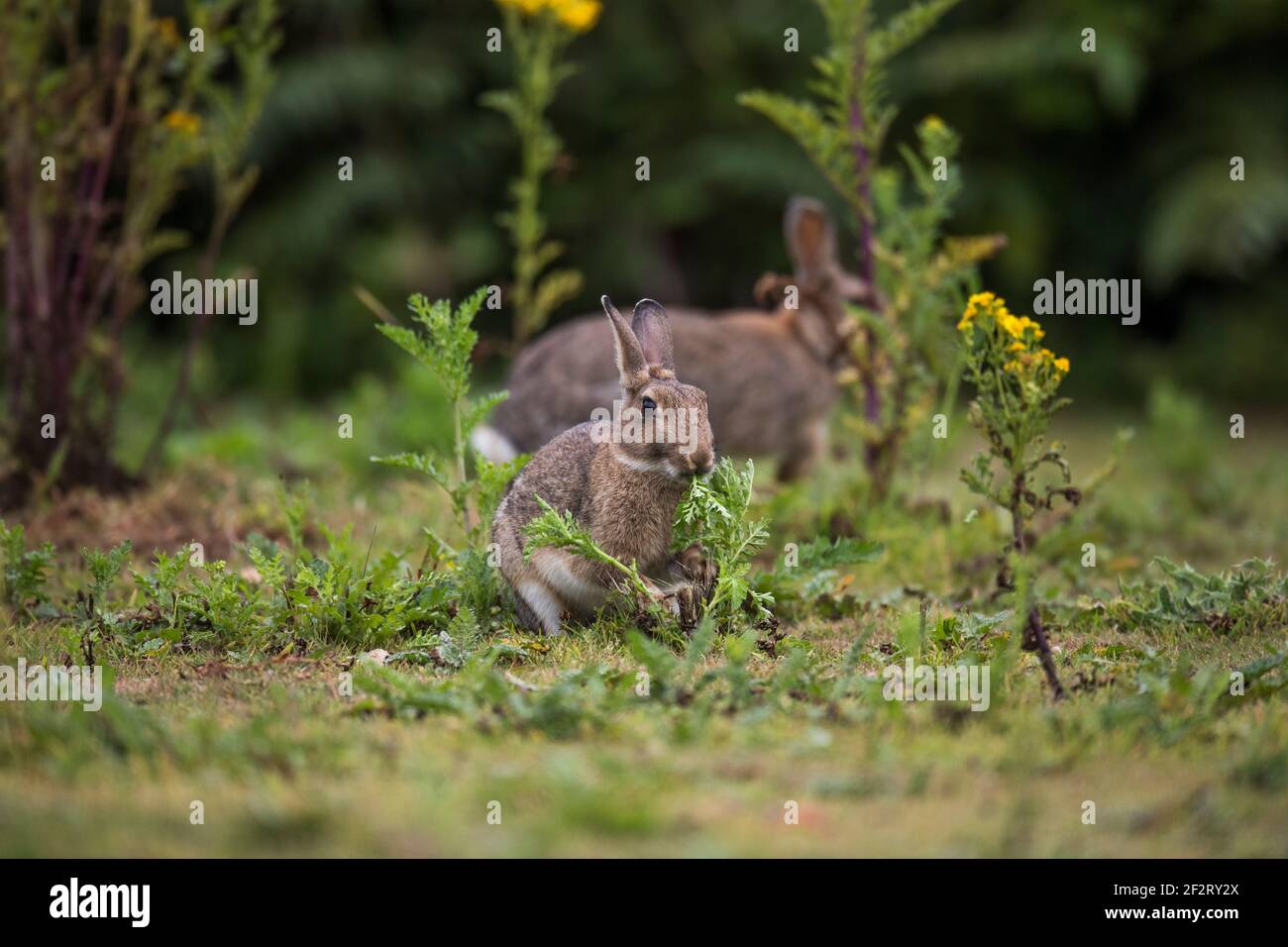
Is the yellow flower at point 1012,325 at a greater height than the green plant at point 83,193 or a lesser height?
lesser

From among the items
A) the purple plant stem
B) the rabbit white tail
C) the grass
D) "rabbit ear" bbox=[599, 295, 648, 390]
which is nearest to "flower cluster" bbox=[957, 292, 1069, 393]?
the grass

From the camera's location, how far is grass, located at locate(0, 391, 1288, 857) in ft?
9.33

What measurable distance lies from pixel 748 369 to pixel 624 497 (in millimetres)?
3345

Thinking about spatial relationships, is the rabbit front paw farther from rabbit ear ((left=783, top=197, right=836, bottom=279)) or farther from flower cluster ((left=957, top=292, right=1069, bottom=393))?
rabbit ear ((left=783, top=197, right=836, bottom=279))

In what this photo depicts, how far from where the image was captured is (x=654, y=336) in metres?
4.52

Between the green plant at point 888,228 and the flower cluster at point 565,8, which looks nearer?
the green plant at point 888,228

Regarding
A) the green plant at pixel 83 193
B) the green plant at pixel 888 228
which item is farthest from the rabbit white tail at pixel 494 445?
the green plant at pixel 888 228

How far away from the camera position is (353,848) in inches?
109

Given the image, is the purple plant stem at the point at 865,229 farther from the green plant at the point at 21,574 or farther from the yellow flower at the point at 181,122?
the green plant at the point at 21,574

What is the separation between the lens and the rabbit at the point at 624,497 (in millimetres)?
4199

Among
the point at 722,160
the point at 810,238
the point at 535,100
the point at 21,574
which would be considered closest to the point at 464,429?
the point at 21,574

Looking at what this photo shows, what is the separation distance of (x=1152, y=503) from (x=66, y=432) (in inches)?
190

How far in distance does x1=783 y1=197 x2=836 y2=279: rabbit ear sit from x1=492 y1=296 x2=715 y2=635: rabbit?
10.4ft
